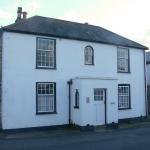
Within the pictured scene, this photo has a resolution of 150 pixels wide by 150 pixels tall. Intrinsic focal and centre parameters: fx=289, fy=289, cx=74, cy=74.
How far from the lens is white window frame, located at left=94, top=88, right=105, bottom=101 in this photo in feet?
66.8

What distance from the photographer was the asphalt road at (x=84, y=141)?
13.8 metres

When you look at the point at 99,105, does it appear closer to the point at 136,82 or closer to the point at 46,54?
the point at 46,54

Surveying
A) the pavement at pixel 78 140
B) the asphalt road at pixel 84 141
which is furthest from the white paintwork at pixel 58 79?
the asphalt road at pixel 84 141

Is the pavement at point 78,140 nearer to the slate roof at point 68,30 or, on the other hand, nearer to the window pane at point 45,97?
the window pane at point 45,97

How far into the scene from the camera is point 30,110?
18.6 metres

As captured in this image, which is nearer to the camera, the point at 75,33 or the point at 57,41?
the point at 57,41

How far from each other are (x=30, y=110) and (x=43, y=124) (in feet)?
4.36

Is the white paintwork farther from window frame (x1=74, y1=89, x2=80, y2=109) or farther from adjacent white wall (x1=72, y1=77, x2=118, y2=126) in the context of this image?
window frame (x1=74, y1=89, x2=80, y2=109)

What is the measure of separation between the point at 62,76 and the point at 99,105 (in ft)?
10.8

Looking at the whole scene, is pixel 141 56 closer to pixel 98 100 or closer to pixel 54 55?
pixel 98 100

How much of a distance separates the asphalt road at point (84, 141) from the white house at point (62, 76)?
216 centimetres

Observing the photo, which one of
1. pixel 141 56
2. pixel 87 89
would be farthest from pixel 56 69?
pixel 141 56

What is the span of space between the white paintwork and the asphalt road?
2.00 meters

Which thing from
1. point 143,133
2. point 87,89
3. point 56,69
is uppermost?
point 56,69
